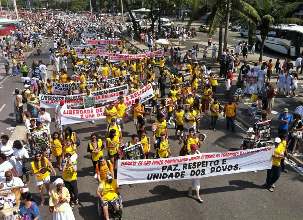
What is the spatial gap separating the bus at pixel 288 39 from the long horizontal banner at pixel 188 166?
24415 mm

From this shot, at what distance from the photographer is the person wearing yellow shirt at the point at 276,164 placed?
1192 cm

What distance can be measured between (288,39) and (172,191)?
90.1 feet

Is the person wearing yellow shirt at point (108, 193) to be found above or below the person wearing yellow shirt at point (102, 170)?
below

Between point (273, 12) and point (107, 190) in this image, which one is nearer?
point (107, 190)

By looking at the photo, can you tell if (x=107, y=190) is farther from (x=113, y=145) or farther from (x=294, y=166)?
(x=294, y=166)

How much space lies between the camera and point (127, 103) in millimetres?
18922

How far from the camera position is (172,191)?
41.0 feet

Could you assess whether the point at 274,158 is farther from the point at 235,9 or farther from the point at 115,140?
the point at 235,9

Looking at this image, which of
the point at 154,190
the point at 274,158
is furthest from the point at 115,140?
the point at 274,158

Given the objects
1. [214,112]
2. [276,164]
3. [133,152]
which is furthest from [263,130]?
[133,152]

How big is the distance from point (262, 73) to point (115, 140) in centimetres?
1300

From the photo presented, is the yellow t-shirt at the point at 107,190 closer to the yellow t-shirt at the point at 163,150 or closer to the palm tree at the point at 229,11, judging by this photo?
the yellow t-shirt at the point at 163,150

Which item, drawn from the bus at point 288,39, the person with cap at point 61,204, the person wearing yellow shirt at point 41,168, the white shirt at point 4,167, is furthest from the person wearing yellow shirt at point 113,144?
the bus at point 288,39

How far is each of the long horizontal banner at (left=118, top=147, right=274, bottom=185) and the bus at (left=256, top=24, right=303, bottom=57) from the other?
80.1 feet
